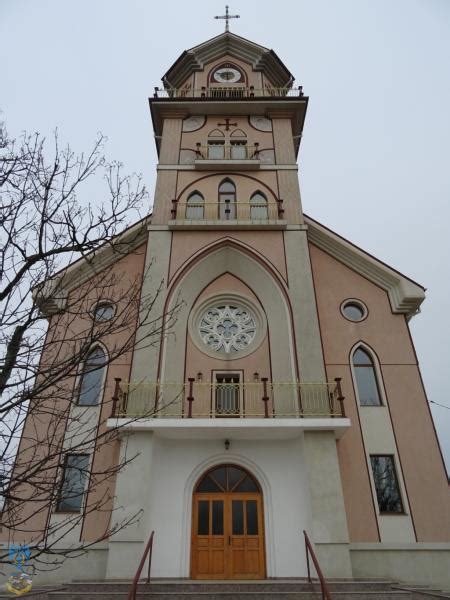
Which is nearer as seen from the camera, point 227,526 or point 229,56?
point 227,526

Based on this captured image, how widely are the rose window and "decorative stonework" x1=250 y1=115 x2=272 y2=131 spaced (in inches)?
329

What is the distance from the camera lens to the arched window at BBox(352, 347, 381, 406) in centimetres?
1191

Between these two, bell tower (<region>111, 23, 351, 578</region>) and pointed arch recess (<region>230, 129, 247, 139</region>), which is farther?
pointed arch recess (<region>230, 129, 247, 139</region>)

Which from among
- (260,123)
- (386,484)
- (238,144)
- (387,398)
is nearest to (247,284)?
(387,398)

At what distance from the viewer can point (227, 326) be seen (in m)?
13.4

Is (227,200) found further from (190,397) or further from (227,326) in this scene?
(190,397)

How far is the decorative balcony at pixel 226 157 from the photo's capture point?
16.0 metres

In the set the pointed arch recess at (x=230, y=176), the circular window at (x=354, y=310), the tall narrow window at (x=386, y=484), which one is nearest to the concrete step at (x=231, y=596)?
the tall narrow window at (x=386, y=484)

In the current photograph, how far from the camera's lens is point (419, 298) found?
12.7 meters

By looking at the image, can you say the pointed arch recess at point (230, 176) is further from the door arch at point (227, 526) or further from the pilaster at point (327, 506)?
the door arch at point (227, 526)

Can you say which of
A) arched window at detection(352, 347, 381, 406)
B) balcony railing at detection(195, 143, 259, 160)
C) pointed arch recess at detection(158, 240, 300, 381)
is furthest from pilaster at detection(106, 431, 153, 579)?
balcony railing at detection(195, 143, 259, 160)

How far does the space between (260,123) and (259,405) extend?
12066mm

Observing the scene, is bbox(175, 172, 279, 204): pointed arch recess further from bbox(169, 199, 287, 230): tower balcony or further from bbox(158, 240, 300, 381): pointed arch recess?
bbox(158, 240, 300, 381): pointed arch recess

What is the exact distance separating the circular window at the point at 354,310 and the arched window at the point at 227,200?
4.89 m
